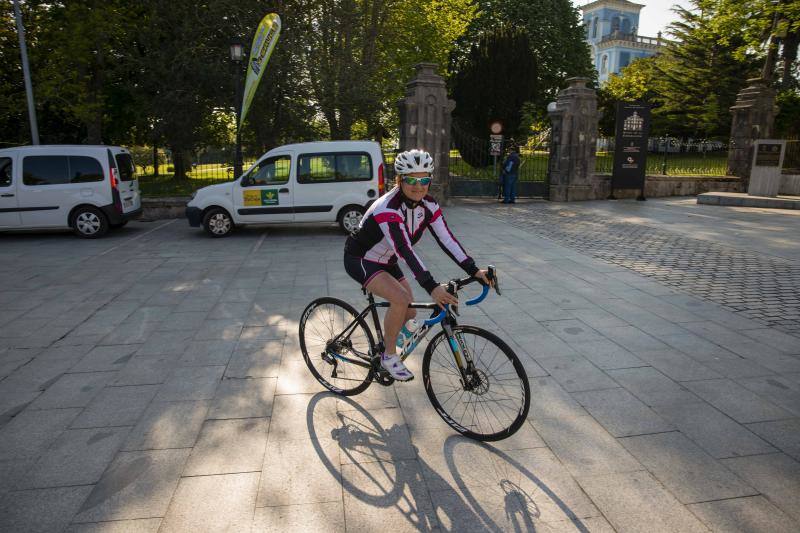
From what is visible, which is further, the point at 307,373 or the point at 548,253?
the point at 548,253

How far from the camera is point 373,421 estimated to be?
3.93 metres

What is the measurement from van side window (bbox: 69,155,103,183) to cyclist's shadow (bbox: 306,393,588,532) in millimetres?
10316

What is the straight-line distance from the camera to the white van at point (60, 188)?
11422 mm

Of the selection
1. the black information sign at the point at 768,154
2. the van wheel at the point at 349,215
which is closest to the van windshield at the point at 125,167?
the van wheel at the point at 349,215

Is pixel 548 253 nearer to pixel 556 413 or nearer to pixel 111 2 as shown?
pixel 556 413

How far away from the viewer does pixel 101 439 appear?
3670 millimetres

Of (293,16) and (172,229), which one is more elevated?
(293,16)

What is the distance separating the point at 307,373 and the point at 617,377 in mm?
2663

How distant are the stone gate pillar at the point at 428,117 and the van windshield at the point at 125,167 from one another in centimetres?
751

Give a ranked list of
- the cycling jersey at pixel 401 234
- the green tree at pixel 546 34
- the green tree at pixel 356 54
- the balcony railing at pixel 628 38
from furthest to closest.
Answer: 1. the balcony railing at pixel 628 38
2. the green tree at pixel 546 34
3. the green tree at pixel 356 54
4. the cycling jersey at pixel 401 234

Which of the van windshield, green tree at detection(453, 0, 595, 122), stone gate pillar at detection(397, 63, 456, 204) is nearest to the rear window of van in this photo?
the van windshield

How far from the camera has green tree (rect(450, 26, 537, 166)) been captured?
92.1ft

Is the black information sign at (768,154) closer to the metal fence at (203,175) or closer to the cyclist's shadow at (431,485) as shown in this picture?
the metal fence at (203,175)

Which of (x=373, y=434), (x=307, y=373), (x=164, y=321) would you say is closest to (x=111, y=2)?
(x=164, y=321)
